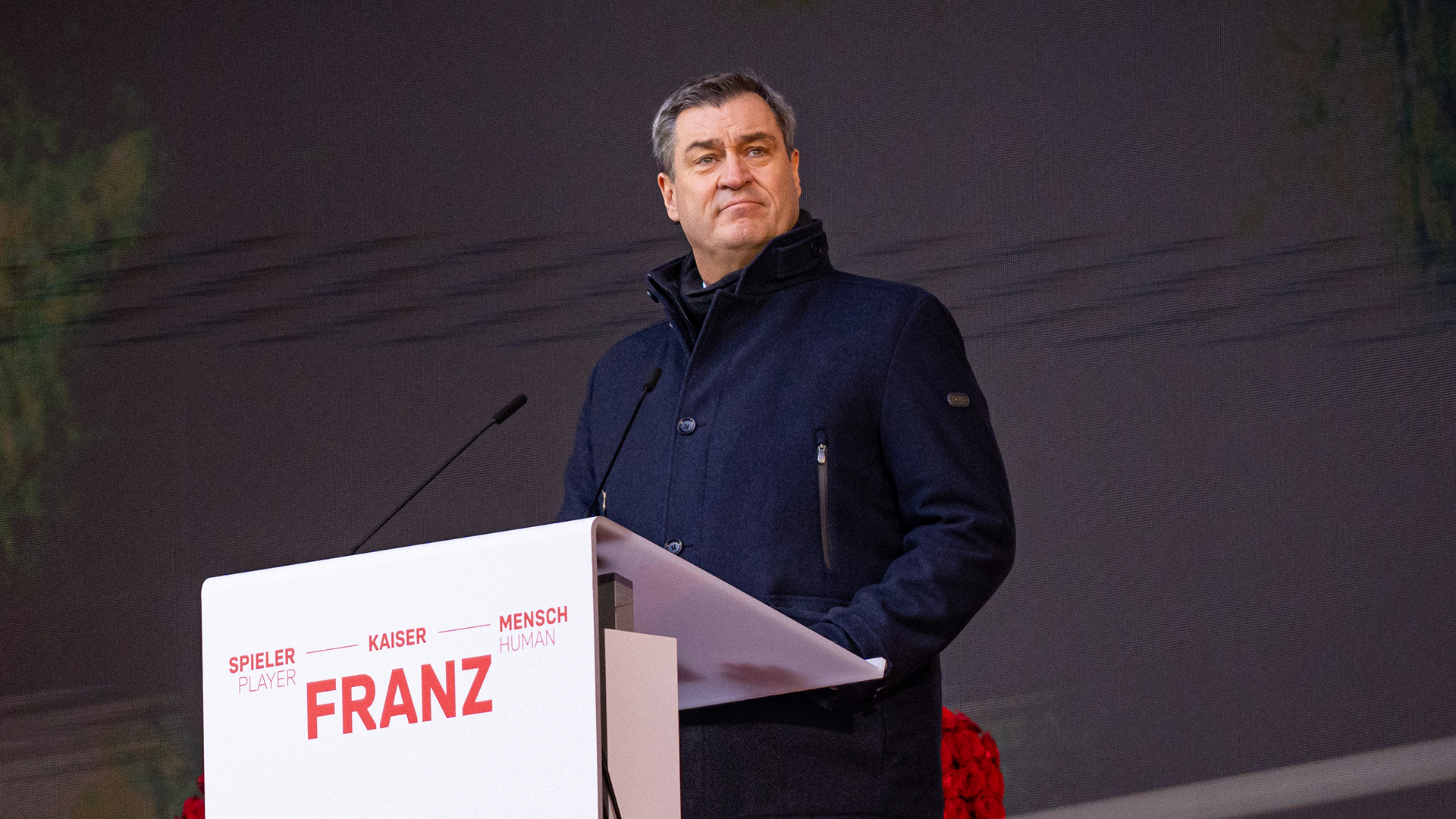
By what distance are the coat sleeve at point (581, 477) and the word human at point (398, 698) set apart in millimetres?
796

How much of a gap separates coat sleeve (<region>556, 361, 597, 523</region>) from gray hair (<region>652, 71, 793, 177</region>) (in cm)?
37

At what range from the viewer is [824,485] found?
1684mm

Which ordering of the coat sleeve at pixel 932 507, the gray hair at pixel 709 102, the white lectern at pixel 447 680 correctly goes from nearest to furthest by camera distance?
the white lectern at pixel 447 680
the coat sleeve at pixel 932 507
the gray hair at pixel 709 102

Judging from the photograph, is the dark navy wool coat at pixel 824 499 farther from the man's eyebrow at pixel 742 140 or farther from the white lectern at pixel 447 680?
the white lectern at pixel 447 680

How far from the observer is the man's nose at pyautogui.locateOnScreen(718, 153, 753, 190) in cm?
193

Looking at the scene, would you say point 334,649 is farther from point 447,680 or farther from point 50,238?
point 50,238

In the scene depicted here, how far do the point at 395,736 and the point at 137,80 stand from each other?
3.16 metres

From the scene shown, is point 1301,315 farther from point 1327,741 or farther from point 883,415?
point 883,415

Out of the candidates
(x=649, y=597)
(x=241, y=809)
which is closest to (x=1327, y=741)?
(x=649, y=597)

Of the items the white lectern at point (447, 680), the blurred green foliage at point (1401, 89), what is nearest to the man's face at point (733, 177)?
the white lectern at point (447, 680)

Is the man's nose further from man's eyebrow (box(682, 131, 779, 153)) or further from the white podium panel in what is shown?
the white podium panel

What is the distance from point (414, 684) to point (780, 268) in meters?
0.90

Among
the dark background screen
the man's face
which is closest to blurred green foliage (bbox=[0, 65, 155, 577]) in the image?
the dark background screen

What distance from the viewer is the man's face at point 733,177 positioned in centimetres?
193
